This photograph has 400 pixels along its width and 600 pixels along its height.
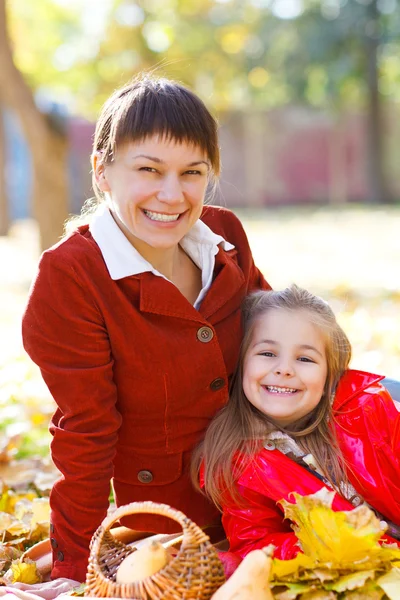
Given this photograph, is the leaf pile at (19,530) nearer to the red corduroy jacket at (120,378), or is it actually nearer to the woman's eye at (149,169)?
the red corduroy jacket at (120,378)

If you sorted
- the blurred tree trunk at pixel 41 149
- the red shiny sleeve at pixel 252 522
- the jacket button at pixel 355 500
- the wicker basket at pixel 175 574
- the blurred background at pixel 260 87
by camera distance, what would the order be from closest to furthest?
1. the wicker basket at pixel 175 574
2. the red shiny sleeve at pixel 252 522
3. the jacket button at pixel 355 500
4. the blurred tree trunk at pixel 41 149
5. the blurred background at pixel 260 87

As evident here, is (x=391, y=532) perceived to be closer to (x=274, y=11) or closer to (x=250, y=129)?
(x=250, y=129)

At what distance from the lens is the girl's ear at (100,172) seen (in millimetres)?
2352

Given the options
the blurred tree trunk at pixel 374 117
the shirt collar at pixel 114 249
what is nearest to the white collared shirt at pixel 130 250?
the shirt collar at pixel 114 249

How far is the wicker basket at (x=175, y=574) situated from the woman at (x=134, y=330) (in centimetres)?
44

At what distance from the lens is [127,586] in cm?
171

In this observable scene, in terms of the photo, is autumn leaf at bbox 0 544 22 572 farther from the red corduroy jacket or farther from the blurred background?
the blurred background

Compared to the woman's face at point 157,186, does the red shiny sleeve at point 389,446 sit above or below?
below

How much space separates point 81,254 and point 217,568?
3.06 feet

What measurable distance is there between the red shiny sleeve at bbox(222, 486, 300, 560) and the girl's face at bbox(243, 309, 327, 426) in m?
0.23

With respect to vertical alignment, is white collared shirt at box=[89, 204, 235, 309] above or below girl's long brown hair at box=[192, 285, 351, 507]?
above

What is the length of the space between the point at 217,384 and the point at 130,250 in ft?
1.49

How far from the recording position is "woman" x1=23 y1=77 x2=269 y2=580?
222 centimetres

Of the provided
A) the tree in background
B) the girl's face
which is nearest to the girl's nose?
the girl's face
